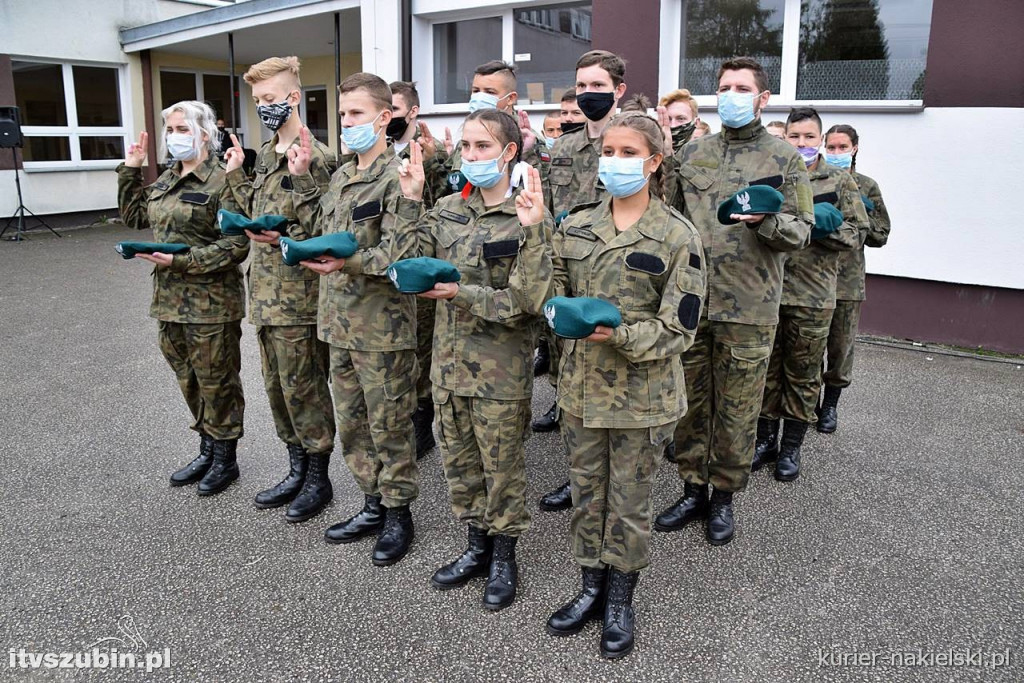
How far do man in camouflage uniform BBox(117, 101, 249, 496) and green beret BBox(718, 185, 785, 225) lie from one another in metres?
2.40

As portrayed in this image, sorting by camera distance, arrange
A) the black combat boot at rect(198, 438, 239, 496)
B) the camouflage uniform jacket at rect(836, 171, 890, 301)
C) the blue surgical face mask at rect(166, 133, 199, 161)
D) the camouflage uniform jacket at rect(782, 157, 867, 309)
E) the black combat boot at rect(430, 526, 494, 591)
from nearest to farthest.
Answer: the black combat boot at rect(430, 526, 494, 591)
the blue surgical face mask at rect(166, 133, 199, 161)
the black combat boot at rect(198, 438, 239, 496)
the camouflage uniform jacket at rect(782, 157, 867, 309)
the camouflage uniform jacket at rect(836, 171, 890, 301)

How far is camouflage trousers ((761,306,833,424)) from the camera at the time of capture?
432 centimetres

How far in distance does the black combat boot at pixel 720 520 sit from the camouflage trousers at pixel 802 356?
952mm

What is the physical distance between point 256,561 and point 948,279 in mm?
6324

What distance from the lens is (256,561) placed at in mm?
3398

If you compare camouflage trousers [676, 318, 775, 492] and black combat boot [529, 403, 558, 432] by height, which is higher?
camouflage trousers [676, 318, 775, 492]

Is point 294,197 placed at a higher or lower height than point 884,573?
higher

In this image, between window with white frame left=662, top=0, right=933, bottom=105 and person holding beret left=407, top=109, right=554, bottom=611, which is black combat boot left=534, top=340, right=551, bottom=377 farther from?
window with white frame left=662, top=0, right=933, bottom=105

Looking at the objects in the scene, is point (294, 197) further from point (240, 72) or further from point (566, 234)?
point (240, 72)

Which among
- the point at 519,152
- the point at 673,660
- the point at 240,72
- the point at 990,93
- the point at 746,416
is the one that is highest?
the point at 240,72

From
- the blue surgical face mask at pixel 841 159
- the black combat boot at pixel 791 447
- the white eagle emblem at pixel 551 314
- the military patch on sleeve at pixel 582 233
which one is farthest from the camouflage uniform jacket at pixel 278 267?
the blue surgical face mask at pixel 841 159

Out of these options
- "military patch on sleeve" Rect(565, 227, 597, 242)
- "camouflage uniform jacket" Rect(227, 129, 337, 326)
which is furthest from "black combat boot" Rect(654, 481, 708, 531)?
"camouflage uniform jacket" Rect(227, 129, 337, 326)

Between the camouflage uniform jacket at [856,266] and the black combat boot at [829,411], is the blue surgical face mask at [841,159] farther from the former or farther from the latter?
the black combat boot at [829,411]

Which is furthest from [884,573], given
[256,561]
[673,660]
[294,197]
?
[294,197]
